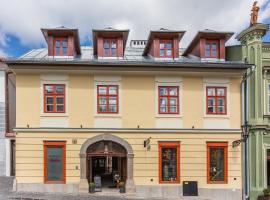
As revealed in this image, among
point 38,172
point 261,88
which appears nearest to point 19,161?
point 38,172

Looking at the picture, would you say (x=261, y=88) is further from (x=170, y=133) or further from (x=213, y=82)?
(x=170, y=133)

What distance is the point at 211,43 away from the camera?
19.0m

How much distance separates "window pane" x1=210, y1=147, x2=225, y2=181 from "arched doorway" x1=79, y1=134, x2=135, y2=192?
4.69 meters

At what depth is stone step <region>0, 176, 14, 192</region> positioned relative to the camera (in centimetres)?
1761

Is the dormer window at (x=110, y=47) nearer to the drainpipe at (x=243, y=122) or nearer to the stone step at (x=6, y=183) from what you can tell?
the drainpipe at (x=243, y=122)

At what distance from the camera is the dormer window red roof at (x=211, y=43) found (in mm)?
18516

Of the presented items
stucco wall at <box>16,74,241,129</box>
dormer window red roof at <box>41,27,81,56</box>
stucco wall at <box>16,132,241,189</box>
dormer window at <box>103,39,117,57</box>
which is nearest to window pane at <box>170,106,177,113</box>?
stucco wall at <box>16,74,241,129</box>

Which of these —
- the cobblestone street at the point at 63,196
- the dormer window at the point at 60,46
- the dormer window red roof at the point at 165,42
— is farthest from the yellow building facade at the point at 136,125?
the dormer window at the point at 60,46

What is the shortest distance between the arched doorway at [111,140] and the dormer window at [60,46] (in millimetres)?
5333

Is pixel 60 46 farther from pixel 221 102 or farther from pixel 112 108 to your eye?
pixel 221 102

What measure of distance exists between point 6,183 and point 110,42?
1089 centimetres

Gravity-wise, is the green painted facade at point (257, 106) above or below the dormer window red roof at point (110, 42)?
below

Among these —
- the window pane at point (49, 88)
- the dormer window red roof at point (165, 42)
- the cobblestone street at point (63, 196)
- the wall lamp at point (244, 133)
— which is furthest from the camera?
the dormer window red roof at point (165, 42)

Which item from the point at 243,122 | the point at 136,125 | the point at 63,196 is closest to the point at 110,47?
the point at 136,125
